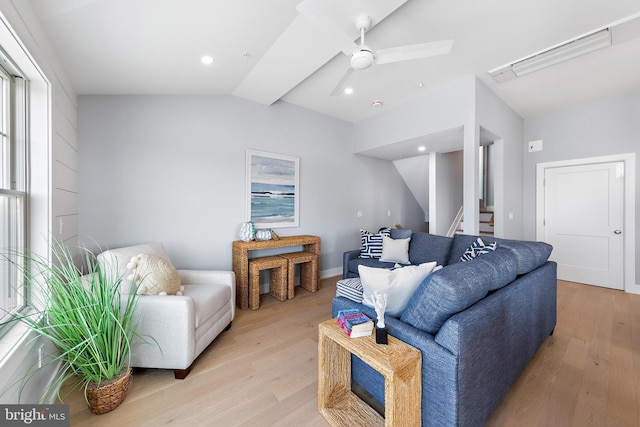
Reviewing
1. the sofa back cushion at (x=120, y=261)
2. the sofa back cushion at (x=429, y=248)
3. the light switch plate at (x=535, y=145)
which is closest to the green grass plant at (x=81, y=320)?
the sofa back cushion at (x=120, y=261)

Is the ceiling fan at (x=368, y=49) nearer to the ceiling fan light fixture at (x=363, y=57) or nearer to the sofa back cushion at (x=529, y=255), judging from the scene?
the ceiling fan light fixture at (x=363, y=57)

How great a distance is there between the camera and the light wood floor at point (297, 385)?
138cm

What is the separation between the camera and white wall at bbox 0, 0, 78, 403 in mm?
1164

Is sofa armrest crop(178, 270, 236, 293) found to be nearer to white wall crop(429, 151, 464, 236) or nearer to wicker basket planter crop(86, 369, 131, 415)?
wicker basket planter crop(86, 369, 131, 415)

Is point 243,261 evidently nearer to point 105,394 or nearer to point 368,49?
point 105,394

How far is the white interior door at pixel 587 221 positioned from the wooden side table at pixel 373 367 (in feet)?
14.3

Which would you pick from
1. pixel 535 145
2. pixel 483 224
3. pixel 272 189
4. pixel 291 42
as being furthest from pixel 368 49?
pixel 483 224

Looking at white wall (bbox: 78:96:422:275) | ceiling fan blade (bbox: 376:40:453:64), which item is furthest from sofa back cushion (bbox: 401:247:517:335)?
white wall (bbox: 78:96:422:275)

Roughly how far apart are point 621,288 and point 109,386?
226 inches

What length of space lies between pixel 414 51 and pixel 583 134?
3822 mm

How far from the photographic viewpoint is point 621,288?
346cm

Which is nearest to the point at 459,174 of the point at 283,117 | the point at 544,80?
the point at 544,80

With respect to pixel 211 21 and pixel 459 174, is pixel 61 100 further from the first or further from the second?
pixel 459 174

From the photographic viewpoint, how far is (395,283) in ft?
4.46
